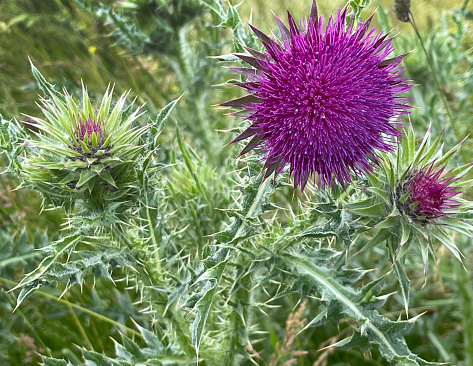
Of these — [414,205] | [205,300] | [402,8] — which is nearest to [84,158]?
[205,300]

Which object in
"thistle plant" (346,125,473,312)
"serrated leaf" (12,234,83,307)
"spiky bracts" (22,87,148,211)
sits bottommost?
"thistle plant" (346,125,473,312)

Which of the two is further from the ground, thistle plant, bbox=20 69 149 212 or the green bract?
thistle plant, bbox=20 69 149 212

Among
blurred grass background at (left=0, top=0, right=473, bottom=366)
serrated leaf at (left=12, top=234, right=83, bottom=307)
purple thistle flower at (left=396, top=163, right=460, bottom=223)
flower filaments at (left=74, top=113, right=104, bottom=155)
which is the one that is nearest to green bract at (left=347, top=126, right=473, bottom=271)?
purple thistle flower at (left=396, top=163, right=460, bottom=223)

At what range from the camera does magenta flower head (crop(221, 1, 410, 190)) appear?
6.90ft

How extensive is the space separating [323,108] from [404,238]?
0.78m

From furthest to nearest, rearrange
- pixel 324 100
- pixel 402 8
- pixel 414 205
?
pixel 402 8 < pixel 414 205 < pixel 324 100

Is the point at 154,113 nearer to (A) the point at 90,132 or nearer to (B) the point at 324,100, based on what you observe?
(A) the point at 90,132

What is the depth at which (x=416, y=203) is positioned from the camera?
86.5 inches

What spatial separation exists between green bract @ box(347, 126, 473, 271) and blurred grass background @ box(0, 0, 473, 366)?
1.11 m

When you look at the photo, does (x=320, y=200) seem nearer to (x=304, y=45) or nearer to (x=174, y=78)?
(x=304, y=45)

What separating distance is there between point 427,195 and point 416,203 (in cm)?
7

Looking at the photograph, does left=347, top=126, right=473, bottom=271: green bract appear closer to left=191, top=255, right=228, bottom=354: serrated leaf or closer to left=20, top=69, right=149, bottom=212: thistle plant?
left=191, top=255, right=228, bottom=354: serrated leaf

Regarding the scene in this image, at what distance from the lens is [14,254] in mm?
3127

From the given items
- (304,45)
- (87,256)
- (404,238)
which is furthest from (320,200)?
(87,256)
